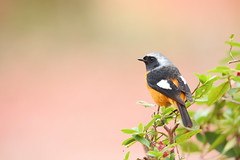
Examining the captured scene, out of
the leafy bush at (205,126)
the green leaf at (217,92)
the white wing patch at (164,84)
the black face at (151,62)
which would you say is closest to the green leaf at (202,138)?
the leafy bush at (205,126)

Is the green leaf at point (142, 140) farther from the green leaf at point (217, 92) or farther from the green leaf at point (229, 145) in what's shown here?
the green leaf at point (229, 145)

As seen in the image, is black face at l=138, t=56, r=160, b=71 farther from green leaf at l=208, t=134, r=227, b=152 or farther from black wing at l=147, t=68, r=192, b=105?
green leaf at l=208, t=134, r=227, b=152

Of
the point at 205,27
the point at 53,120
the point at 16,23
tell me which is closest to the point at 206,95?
the point at 53,120

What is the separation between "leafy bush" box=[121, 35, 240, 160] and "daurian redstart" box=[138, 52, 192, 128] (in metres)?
0.21

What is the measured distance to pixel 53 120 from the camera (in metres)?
6.88

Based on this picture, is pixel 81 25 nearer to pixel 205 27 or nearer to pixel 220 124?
pixel 205 27

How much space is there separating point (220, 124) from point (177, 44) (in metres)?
7.51

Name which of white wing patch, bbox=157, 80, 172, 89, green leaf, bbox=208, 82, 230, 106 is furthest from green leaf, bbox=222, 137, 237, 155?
white wing patch, bbox=157, 80, 172, 89

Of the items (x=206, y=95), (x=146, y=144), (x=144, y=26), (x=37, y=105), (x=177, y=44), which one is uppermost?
(x=144, y=26)

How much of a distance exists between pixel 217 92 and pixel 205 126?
0.49 metres

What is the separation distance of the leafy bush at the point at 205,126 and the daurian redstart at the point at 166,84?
0.68ft

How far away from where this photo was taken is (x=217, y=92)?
1643 mm

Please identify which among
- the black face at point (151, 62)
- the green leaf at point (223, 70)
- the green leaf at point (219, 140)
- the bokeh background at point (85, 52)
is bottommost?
the green leaf at point (219, 140)

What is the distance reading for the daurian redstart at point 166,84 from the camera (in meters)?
2.39
